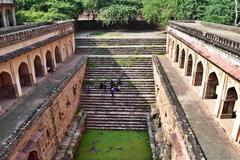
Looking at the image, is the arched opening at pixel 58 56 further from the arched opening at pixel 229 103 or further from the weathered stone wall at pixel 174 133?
the arched opening at pixel 229 103

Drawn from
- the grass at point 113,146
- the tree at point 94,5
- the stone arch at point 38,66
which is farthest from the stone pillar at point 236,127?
the tree at point 94,5

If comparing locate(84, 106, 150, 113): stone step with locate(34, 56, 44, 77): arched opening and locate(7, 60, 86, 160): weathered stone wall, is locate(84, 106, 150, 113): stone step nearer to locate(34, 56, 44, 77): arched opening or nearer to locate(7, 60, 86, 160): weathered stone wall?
locate(7, 60, 86, 160): weathered stone wall

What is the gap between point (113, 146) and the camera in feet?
44.0

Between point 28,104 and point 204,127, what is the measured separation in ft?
25.9

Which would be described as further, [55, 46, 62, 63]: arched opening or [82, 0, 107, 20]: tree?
[82, 0, 107, 20]: tree

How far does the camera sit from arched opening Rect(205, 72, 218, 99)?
470 inches

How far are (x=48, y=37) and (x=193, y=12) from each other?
1612cm

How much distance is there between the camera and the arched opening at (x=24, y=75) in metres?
13.3

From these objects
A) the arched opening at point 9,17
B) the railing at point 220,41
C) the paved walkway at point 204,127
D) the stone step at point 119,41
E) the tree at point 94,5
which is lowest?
the paved walkway at point 204,127

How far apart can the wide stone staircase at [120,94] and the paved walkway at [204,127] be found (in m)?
3.11

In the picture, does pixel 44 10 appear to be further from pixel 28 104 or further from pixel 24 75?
pixel 28 104

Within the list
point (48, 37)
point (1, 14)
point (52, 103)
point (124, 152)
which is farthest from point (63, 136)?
point (1, 14)

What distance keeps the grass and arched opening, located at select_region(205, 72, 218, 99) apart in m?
4.18

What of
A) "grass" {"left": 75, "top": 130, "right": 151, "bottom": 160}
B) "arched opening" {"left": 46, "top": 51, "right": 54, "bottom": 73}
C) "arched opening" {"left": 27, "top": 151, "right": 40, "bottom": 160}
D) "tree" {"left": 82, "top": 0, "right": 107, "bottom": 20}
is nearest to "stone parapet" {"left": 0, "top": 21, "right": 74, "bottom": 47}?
"arched opening" {"left": 46, "top": 51, "right": 54, "bottom": 73}
